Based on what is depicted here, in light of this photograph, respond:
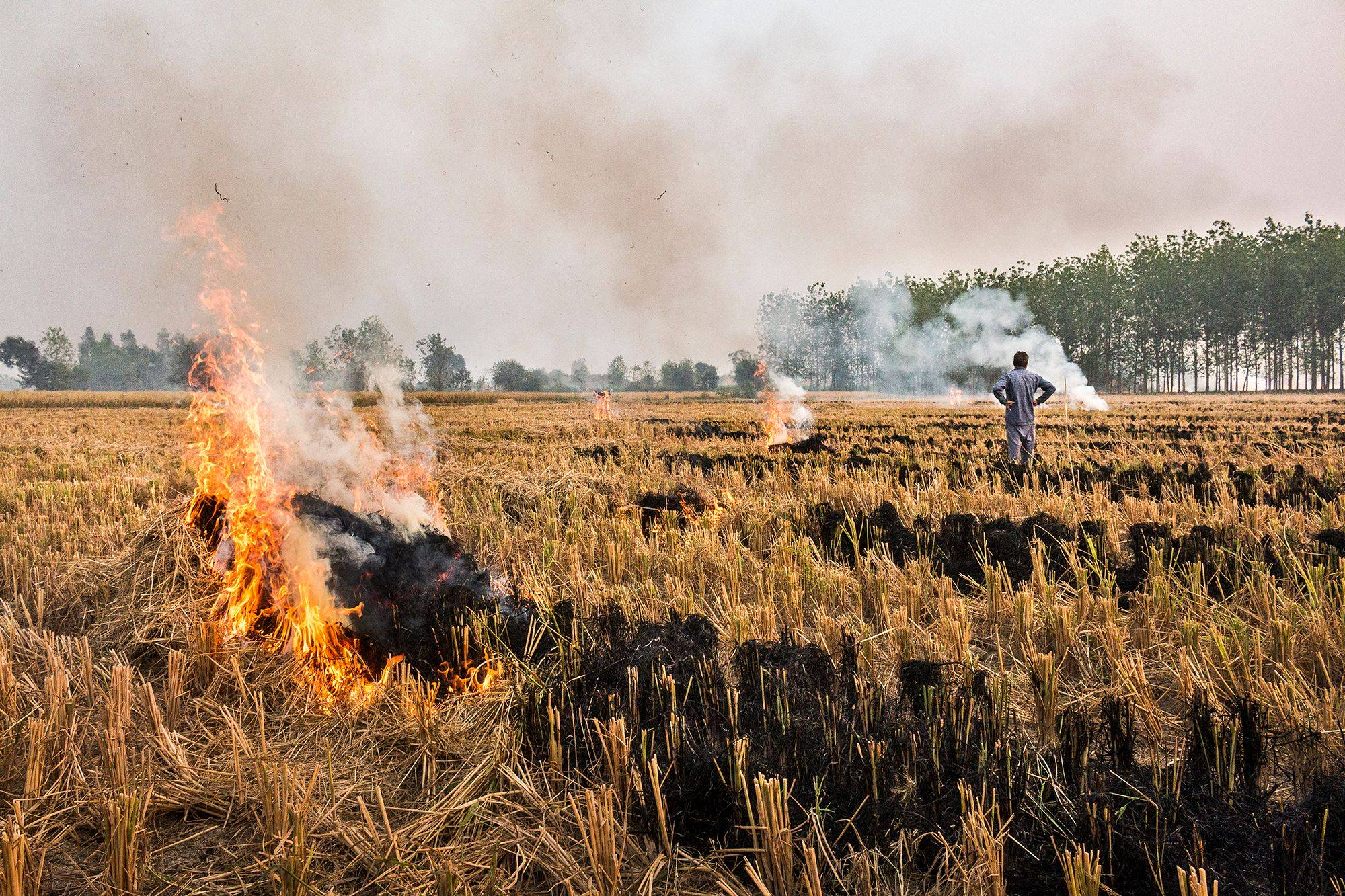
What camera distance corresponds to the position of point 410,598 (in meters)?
4.08

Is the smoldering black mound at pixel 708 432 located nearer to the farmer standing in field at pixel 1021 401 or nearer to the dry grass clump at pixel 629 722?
the farmer standing in field at pixel 1021 401

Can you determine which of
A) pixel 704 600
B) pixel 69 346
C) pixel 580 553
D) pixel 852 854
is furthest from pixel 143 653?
pixel 69 346

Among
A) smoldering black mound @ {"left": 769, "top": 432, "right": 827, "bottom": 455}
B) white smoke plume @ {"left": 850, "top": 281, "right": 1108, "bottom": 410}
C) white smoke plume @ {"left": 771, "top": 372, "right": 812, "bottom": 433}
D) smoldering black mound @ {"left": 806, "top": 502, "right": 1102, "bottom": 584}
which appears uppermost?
white smoke plume @ {"left": 850, "top": 281, "right": 1108, "bottom": 410}

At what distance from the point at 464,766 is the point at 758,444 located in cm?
1314

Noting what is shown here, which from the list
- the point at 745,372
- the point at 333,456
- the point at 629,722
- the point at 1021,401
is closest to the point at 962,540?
the point at 629,722

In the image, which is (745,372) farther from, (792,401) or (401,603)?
(401,603)

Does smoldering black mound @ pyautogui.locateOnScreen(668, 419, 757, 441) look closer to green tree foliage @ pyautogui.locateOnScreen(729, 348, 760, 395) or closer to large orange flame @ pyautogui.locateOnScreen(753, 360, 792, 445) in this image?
large orange flame @ pyautogui.locateOnScreen(753, 360, 792, 445)

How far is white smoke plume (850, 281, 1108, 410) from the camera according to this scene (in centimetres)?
7250

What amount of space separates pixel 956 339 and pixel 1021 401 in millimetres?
75763

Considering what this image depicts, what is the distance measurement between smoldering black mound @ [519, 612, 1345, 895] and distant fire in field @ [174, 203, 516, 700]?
983 millimetres

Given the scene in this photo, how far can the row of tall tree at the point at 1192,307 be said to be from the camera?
65.2 m

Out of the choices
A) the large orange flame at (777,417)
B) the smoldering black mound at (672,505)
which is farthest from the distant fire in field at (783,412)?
the smoldering black mound at (672,505)

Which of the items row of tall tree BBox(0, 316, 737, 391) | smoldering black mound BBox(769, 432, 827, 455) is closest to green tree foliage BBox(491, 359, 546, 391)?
row of tall tree BBox(0, 316, 737, 391)

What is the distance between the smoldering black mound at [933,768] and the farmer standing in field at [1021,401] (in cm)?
740
